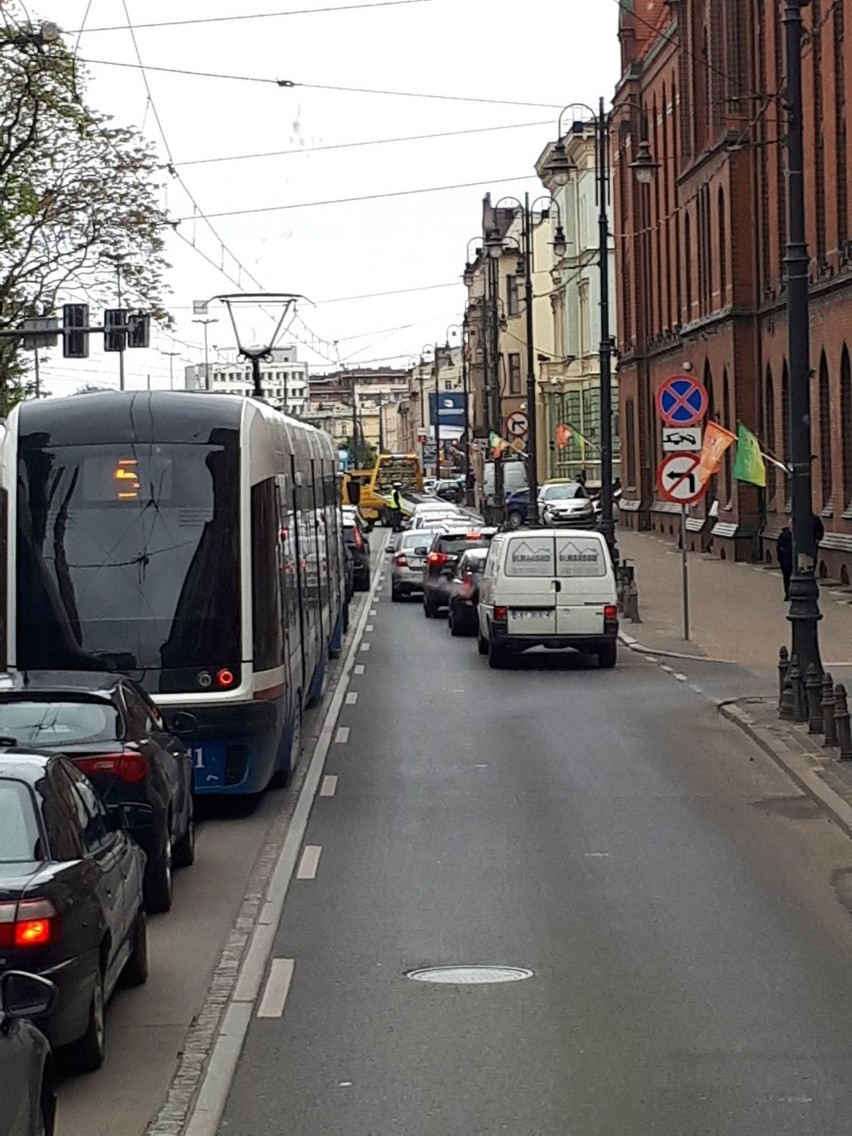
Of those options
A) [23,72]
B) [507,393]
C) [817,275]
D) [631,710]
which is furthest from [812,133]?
[507,393]

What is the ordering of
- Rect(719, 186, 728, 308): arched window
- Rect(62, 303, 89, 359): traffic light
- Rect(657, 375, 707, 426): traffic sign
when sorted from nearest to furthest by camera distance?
1. Rect(657, 375, 707, 426): traffic sign
2. Rect(62, 303, 89, 359): traffic light
3. Rect(719, 186, 728, 308): arched window

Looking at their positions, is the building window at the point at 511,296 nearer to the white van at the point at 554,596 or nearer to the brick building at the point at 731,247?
the brick building at the point at 731,247

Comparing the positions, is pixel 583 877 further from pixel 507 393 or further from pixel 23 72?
pixel 507 393

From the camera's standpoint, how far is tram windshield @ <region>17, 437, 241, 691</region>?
14766 millimetres

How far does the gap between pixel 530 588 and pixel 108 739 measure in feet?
51.6

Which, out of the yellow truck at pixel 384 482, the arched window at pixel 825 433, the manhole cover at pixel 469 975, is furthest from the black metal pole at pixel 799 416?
the yellow truck at pixel 384 482

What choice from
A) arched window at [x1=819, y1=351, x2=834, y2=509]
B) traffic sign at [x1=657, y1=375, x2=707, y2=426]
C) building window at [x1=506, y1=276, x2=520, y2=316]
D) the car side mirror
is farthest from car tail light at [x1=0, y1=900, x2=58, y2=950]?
building window at [x1=506, y1=276, x2=520, y2=316]

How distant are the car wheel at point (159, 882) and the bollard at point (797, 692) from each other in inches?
372

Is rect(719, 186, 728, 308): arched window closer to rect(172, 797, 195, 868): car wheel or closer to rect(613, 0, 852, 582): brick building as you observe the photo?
rect(613, 0, 852, 582): brick building

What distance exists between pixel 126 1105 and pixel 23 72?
27358mm

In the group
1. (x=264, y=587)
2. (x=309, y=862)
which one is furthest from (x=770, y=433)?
(x=309, y=862)

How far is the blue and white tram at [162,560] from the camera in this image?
14750 millimetres

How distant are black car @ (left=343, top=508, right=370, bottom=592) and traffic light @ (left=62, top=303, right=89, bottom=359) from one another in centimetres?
1005

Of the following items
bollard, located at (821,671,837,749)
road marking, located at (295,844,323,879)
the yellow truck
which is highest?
the yellow truck
